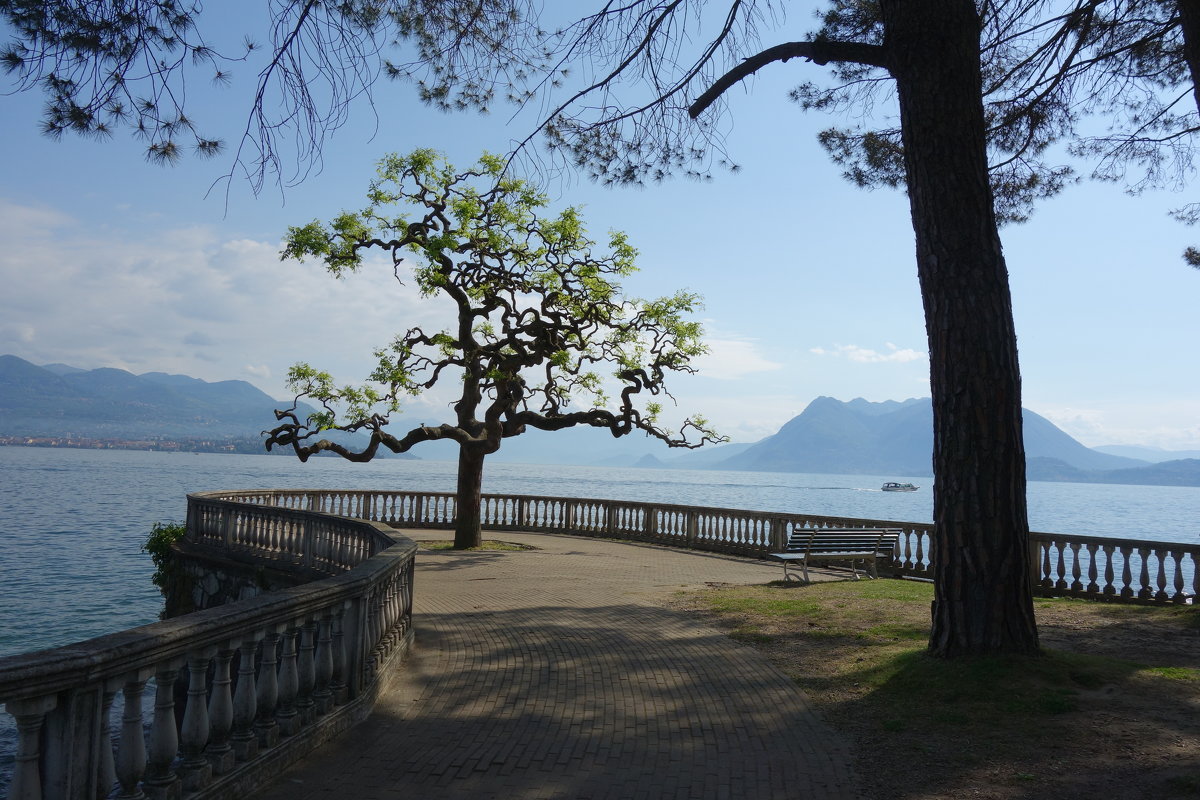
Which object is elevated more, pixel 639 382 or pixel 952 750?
pixel 639 382

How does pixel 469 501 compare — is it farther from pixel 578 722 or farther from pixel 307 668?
pixel 307 668

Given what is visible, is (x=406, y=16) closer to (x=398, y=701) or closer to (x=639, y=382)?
(x=398, y=701)

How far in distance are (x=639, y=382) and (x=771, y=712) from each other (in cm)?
1722

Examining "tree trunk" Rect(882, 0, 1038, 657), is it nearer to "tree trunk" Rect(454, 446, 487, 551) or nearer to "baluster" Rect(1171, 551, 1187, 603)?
"baluster" Rect(1171, 551, 1187, 603)

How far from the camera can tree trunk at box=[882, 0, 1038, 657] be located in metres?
7.38

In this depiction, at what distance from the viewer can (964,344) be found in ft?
24.6

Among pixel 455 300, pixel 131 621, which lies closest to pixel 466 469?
pixel 455 300

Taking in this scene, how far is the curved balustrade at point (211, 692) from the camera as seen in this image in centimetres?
318

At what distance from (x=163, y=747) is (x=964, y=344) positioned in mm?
6779

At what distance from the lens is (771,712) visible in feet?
21.7

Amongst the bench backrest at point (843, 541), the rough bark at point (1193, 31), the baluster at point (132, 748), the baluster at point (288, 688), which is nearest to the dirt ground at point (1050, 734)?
the baluster at point (288, 688)

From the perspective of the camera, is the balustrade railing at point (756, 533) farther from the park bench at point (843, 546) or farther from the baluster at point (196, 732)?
the baluster at point (196, 732)

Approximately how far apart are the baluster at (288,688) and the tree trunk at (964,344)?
5503 mm

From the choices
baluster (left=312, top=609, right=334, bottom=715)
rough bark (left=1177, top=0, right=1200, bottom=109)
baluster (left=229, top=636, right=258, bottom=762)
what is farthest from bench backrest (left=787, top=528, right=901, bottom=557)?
baluster (left=229, top=636, right=258, bottom=762)
